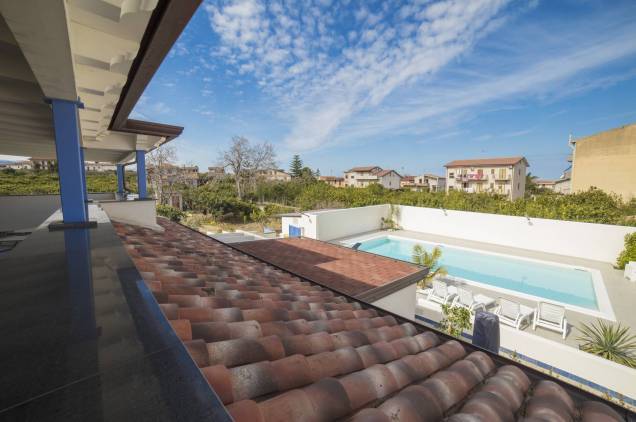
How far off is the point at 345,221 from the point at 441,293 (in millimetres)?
8815

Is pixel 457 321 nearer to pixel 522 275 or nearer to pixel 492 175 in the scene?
pixel 522 275

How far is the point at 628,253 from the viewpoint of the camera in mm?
10586

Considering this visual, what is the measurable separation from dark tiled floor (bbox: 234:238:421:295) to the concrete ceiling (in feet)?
14.3

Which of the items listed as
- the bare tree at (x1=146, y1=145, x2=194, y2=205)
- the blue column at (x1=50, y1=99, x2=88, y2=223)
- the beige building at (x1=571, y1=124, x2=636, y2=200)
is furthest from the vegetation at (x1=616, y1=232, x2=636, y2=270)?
the bare tree at (x1=146, y1=145, x2=194, y2=205)

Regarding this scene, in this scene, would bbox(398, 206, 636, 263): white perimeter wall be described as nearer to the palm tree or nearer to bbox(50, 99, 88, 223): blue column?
the palm tree

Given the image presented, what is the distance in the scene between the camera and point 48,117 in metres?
4.30

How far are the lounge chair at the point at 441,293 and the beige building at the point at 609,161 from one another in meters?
21.2

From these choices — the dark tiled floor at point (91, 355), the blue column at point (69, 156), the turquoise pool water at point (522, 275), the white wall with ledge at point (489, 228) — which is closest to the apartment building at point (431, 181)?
the white wall with ledge at point (489, 228)

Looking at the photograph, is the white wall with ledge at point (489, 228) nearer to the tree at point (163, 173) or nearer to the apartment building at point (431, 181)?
the tree at point (163, 173)

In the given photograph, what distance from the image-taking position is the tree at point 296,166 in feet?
179

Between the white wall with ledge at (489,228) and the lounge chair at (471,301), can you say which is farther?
the white wall with ledge at (489,228)

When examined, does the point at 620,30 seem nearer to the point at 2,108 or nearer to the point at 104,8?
the point at 104,8

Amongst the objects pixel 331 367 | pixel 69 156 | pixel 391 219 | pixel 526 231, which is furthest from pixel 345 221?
pixel 331 367

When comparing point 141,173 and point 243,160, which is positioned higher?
point 243,160
